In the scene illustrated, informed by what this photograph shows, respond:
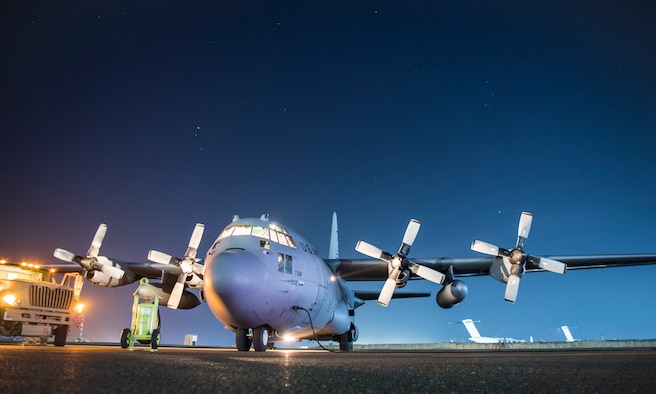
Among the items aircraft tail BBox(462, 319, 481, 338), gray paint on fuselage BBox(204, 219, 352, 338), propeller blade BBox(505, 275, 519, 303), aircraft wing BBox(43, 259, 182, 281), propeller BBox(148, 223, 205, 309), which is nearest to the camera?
gray paint on fuselage BBox(204, 219, 352, 338)

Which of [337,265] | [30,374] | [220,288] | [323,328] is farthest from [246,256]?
[30,374]

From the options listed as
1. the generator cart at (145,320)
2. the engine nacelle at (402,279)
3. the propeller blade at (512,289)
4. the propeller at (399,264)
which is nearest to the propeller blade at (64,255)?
the generator cart at (145,320)

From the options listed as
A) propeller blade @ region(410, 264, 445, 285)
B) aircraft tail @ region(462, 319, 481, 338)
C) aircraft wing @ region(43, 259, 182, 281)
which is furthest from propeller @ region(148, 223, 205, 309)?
aircraft tail @ region(462, 319, 481, 338)

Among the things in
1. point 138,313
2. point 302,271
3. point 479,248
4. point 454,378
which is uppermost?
point 479,248

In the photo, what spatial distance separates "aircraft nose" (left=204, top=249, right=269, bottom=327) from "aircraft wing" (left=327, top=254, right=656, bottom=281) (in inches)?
348

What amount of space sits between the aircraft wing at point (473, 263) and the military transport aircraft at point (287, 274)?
0.05 m

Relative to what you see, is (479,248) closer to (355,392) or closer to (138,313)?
(138,313)

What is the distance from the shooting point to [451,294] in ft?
67.7

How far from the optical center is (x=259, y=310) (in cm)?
1450

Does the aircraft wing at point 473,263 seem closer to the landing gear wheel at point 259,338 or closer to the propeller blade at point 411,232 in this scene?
the propeller blade at point 411,232

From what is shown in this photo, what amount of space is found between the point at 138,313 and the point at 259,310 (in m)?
3.60

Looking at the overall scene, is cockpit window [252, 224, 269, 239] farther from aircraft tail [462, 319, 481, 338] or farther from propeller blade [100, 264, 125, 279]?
aircraft tail [462, 319, 481, 338]

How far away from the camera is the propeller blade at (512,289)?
20.3 metres

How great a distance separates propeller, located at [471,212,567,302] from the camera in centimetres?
2039
